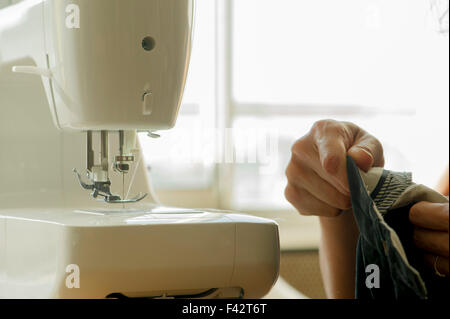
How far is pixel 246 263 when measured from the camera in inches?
23.9

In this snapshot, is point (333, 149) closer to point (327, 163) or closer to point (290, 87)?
point (327, 163)

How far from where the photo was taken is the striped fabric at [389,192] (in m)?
0.55

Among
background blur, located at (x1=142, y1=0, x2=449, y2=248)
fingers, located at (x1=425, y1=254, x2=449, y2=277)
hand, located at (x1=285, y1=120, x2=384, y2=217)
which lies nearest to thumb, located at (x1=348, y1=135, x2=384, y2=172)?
hand, located at (x1=285, y1=120, x2=384, y2=217)

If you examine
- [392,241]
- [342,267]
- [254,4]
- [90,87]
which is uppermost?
[254,4]

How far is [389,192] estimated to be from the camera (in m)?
0.55

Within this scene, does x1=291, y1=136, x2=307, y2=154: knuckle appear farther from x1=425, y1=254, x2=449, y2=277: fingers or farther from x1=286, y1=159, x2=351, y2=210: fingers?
x1=425, y1=254, x2=449, y2=277: fingers

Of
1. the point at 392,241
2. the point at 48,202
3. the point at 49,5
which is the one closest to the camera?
the point at 392,241

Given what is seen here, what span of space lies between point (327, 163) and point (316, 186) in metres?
0.08

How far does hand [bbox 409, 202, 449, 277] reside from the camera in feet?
1.63

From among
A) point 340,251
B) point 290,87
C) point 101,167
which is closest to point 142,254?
point 101,167

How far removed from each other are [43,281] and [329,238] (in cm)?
37

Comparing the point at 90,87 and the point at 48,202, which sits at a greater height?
the point at 90,87
